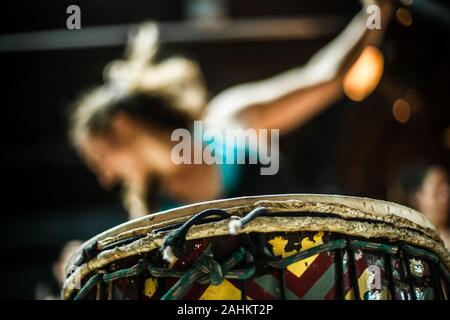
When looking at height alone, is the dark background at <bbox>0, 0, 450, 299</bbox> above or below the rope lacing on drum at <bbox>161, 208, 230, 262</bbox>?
above

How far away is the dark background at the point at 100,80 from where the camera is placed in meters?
1.74

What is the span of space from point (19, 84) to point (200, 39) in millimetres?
815

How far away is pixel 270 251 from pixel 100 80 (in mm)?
1906

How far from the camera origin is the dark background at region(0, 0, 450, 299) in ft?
5.71

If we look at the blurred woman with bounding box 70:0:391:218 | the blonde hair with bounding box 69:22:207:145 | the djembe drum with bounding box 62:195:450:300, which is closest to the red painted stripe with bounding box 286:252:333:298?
the djembe drum with bounding box 62:195:450:300

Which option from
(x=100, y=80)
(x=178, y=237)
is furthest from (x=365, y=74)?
(x=178, y=237)

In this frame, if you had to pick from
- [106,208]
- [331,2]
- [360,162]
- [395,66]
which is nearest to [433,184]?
[360,162]

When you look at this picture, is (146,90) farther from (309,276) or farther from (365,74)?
(309,276)

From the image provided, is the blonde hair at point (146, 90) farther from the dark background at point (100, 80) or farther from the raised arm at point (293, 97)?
the dark background at point (100, 80)

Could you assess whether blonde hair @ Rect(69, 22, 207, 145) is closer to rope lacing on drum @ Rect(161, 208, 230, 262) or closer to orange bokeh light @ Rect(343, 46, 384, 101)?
orange bokeh light @ Rect(343, 46, 384, 101)

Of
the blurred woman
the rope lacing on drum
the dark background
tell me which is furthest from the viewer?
the dark background

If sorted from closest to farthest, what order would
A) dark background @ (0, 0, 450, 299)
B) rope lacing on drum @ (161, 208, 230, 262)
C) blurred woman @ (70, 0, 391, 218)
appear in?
rope lacing on drum @ (161, 208, 230, 262), blurred woman @ (70, 0, 391, 218), dark background @ (0, 0, 450, 299)

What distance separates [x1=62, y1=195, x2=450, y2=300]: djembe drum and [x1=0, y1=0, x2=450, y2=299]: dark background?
1.08m

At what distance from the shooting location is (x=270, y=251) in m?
0.57
